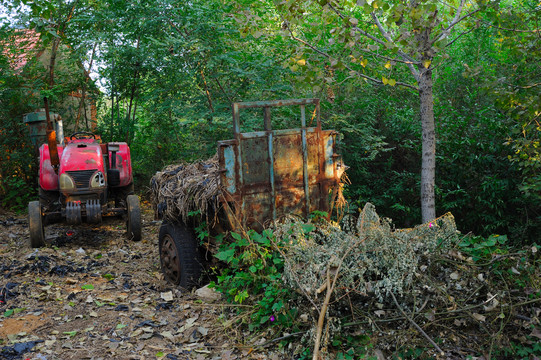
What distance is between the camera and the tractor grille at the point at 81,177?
7.23 meters

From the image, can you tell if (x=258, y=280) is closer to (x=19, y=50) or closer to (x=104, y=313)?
(x=104, y=313)

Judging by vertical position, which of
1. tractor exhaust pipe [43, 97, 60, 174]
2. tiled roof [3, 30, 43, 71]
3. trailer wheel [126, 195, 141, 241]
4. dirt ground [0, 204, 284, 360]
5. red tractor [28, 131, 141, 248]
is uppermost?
tiled roof [3, 30, 43, 71]

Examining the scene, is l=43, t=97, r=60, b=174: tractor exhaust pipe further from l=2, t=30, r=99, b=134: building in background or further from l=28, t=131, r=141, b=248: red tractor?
l=2, t=30, r=99, b=134: building in background

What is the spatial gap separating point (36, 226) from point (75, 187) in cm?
82

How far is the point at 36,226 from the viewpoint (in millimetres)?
7062

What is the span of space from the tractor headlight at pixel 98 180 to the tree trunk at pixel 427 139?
16.8ft

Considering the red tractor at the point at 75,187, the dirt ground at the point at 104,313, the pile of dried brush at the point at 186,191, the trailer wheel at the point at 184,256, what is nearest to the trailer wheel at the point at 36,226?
the red tractor at the point at 75,187

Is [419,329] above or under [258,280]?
under

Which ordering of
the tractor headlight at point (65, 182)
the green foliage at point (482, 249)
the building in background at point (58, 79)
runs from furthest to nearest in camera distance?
the building in background at point (58, 79), the tractor headlight at point (65, 182), the green foliage at point (482, 249)

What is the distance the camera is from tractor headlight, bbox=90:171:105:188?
7318 mm

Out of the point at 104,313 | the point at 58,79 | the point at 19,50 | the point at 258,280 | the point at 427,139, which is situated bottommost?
the point at 104,313

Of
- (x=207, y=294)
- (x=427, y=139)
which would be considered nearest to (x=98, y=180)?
(x=207, y=294)

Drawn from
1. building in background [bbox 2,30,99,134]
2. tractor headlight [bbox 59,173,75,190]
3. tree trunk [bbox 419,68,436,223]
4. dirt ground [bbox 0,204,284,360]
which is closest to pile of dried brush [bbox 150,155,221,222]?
dirt ground [bbox 0,204,284,360]

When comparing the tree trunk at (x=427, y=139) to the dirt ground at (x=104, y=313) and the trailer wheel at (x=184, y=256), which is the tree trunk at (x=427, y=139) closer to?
the trailer wheel at (x=184, y=256)
